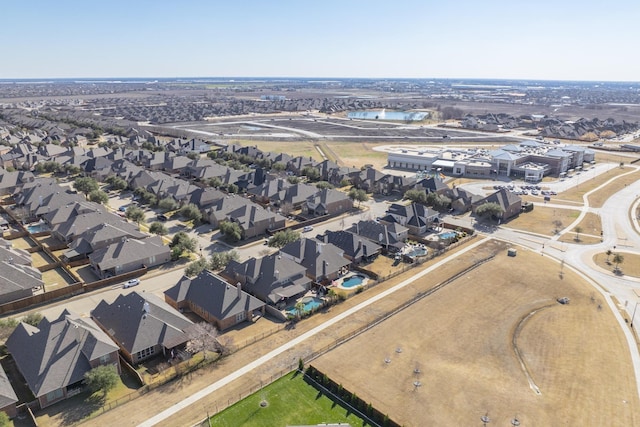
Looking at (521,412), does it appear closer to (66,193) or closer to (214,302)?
(214,302)

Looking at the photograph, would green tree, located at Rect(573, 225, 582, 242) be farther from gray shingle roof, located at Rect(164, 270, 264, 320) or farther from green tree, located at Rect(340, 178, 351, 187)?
gray shingle roof, located at Rect(164, 270, 264, 320)

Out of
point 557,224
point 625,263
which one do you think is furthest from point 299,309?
point 557,224

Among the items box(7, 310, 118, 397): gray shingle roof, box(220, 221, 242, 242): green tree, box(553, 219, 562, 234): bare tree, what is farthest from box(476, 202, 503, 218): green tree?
box(7, 310, 118, 397): gray shingle roof

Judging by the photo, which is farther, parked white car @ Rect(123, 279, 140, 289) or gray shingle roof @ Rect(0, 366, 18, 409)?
parked white car @ Rect(123, 279, 140, 289)

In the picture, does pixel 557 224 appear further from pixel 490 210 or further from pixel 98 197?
pixel 98 197

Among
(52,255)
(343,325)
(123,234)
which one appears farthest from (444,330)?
(52,255)

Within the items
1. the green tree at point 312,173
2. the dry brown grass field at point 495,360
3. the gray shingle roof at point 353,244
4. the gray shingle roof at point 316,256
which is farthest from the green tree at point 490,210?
the green tree at point 312,173

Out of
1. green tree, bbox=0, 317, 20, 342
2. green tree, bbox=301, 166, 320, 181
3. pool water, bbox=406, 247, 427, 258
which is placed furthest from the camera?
green tree, bbox=301, 166, 320, 181
